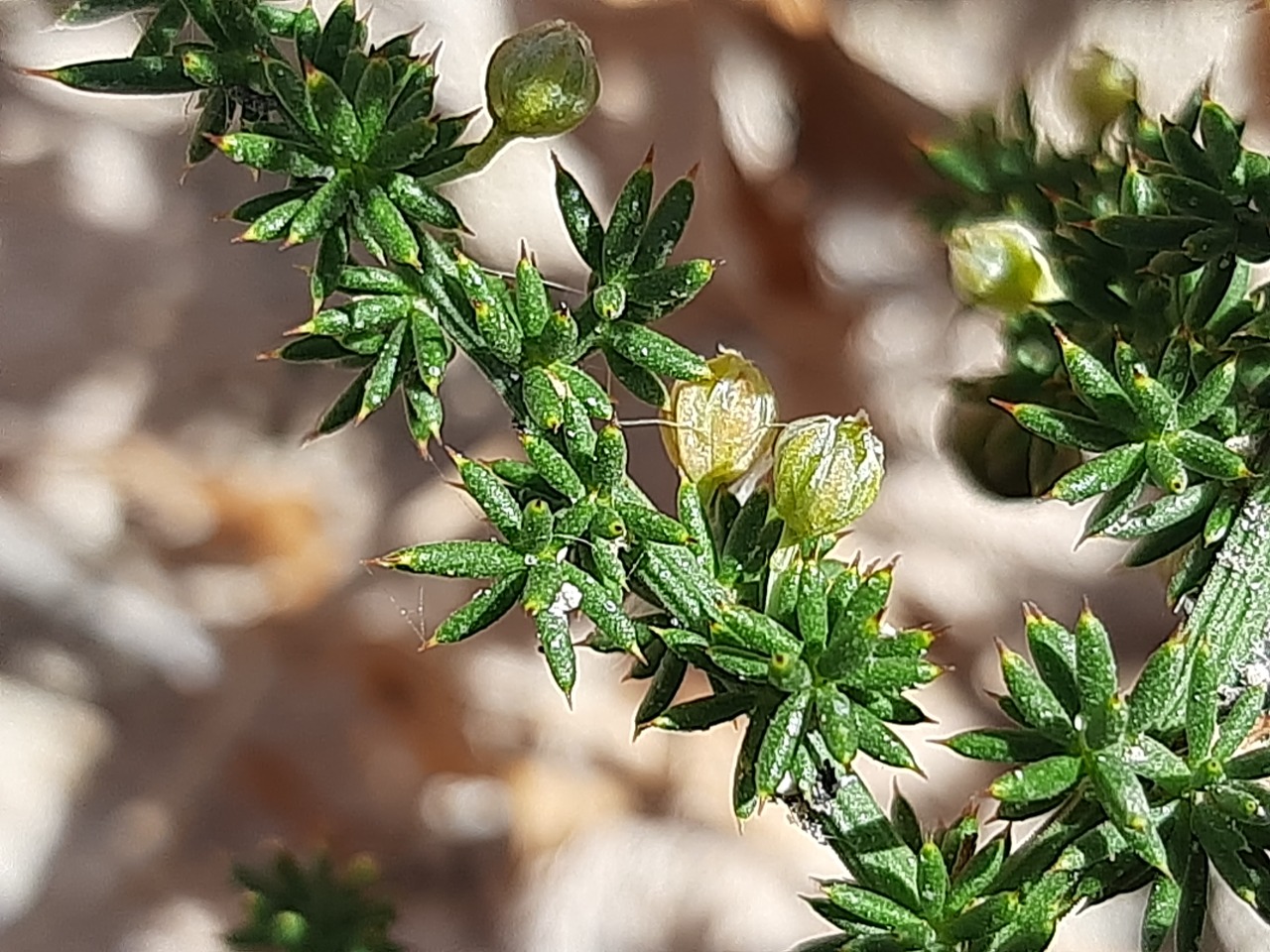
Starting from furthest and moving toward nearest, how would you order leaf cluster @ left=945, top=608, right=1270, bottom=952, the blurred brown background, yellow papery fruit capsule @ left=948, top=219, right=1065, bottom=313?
the blurred brown background
yellow papery fruit capsule @ left=948, top=219, right=1065, bottom=313
leaf cluster @ left=945, top=608, right=1270, bottom=952

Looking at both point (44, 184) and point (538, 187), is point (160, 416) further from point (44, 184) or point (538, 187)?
point (538, 187)

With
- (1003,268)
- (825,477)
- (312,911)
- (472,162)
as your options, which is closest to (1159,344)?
(1003,268)

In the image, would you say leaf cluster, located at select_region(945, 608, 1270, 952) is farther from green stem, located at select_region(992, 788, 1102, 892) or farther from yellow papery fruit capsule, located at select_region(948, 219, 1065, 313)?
yellow papery fruit capsule, located at select_region(948, 219, 1065, 313)

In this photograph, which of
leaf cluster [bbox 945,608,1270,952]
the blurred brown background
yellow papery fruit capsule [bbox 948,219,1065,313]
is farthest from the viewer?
the blurred brown background

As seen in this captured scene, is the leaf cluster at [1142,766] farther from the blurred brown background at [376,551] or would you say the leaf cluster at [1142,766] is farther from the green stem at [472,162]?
the blurred brown background at [376,551]

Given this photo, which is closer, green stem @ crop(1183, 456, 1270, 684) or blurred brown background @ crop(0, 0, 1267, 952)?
green stem @ crop(1183, 456, 1270, 684)

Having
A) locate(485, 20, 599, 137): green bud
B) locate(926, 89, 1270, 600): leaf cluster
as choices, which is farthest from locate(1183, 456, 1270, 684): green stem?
locate(485, 20, 599, 137): green bud

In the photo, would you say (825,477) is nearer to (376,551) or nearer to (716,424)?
(716,424)
